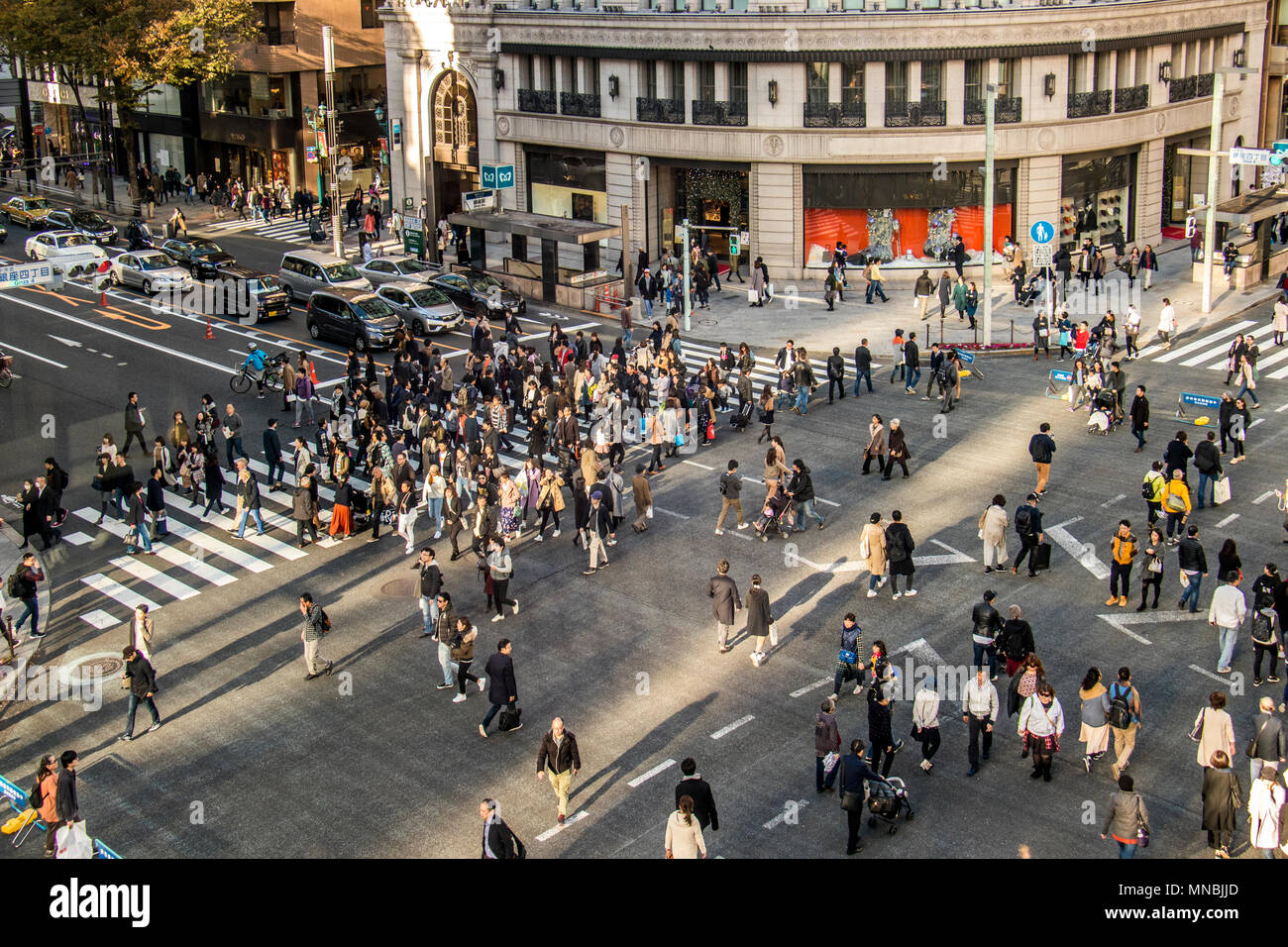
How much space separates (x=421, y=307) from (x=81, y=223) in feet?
86.3

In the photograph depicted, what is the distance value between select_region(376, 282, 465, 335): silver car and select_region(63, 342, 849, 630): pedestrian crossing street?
519 inches

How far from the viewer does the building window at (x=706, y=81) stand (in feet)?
180

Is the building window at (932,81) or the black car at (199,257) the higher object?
the building window at (932,81)

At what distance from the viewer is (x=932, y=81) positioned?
5231 centimetres

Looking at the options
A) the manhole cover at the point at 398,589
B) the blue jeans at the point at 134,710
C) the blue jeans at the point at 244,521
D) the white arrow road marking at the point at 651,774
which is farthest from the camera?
the blue jeans at the point at 244,521

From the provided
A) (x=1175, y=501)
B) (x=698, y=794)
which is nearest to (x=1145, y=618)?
(x=1175, y=501)

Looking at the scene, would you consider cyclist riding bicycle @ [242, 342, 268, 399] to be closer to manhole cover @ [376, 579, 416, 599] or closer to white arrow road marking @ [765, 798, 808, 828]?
manhole cover @ [376, 579, 416, 599]

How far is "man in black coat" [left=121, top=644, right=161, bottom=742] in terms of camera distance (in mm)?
22812

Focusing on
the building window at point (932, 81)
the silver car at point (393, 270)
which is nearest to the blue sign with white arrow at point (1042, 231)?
the building window at point (932, 81)

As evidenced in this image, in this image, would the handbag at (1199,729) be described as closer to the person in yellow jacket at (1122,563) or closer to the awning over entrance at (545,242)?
the person in yellow jacket at (1122,563)

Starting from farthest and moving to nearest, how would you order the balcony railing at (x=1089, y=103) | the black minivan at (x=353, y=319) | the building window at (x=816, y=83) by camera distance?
1. the balcony railing at (x=1089, y=103)
2. the building window at (x=816, y=83)
3. the black minivan at (x=353, y=319)

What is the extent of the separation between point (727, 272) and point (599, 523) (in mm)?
29766

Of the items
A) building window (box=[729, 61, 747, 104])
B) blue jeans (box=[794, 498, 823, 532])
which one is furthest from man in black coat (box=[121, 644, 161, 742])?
building window (box=[729, 61, 747, 104])

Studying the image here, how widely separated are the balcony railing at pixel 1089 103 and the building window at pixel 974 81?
3.70 m
